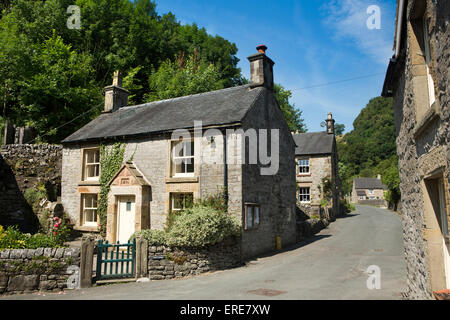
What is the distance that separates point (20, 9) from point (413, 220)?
33.9m

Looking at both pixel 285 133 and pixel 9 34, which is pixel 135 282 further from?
pixel 9 34

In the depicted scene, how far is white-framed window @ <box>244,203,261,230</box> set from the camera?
13.8 metres

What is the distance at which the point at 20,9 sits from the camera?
28.4 metres

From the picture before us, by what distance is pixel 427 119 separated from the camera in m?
4.75

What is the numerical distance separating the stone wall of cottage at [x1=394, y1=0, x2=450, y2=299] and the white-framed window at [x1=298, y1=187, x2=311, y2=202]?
80.5ft

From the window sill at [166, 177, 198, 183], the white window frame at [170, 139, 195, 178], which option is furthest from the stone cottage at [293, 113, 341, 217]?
the window sill at [166, 177, 198, 183]

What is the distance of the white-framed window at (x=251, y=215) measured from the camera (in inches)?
542

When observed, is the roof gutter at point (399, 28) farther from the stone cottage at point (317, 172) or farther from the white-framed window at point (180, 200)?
the stone cottage at point (317, 172)

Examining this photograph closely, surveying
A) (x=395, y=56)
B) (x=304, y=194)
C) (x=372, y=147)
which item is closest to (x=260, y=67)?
(x=395, y=56)

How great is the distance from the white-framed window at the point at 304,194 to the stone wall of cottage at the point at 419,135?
2455 cm

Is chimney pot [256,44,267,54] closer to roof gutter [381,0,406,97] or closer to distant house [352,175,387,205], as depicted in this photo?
roof gutter [381,0,406,97]

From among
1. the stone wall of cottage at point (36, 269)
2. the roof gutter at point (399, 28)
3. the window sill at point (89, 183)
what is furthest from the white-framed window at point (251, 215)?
the roof gutter at point (399, 28)
